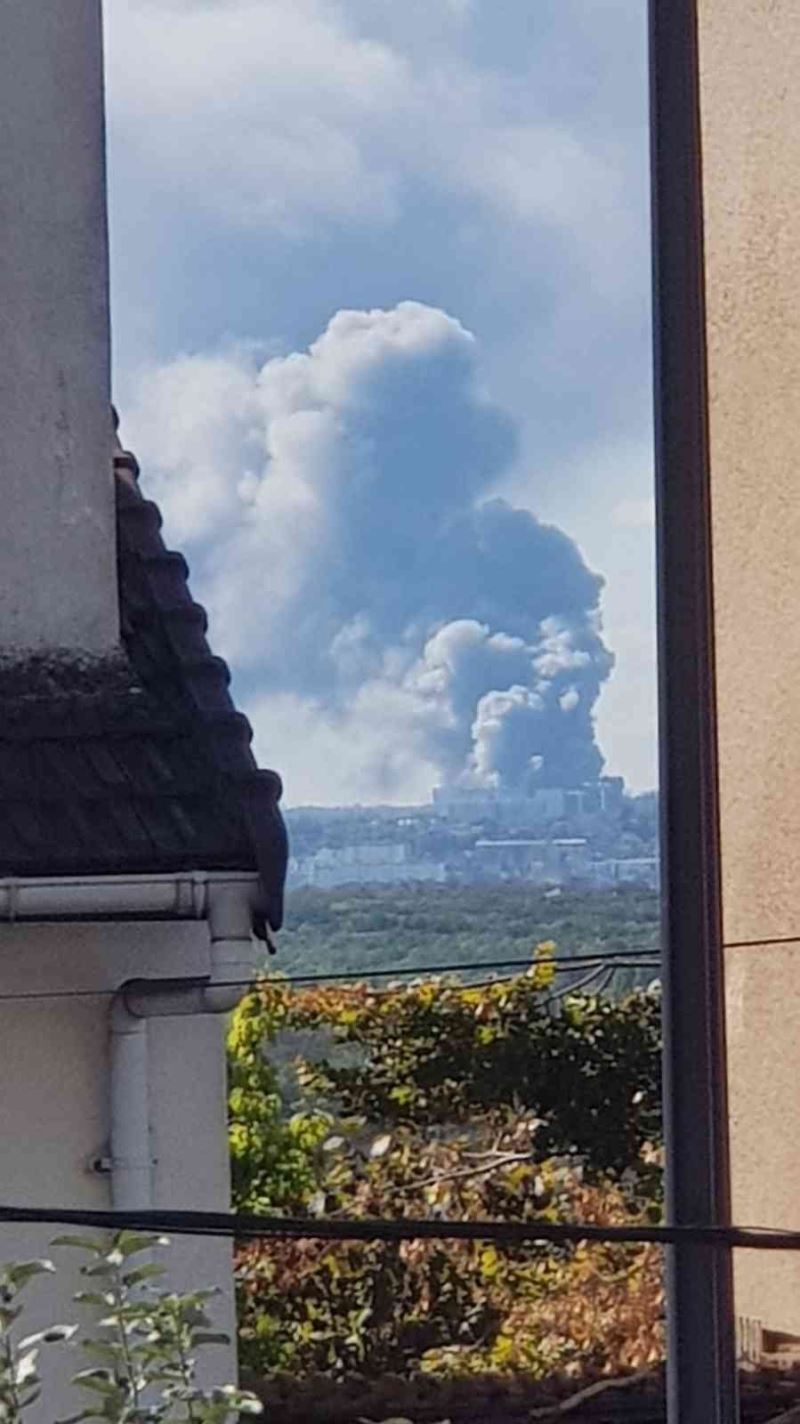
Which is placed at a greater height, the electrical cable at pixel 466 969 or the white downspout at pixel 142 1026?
the electrical cable at pixel 466 969

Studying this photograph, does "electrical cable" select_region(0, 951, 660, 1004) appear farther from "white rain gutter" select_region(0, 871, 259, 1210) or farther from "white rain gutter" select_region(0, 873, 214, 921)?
"white rain gutter" select_region(0, 873, 214, 921)

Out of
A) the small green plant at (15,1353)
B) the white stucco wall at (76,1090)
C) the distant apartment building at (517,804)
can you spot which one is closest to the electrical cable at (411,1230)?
the small green plant at (15,1353)

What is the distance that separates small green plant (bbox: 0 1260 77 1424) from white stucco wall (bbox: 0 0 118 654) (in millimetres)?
799

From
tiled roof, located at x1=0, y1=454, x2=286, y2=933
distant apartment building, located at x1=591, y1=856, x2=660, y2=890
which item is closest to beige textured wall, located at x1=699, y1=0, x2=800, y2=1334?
distant apartment building, located at x1=591, y1=856, x2=660, y2=890

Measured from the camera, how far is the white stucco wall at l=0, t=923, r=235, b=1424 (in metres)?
2.44

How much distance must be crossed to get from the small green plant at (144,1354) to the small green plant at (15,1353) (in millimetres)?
42

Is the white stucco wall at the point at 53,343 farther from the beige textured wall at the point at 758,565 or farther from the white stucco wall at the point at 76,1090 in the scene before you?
the beige textured wall at the point at 758,565

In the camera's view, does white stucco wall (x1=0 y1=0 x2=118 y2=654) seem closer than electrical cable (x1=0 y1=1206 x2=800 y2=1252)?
No

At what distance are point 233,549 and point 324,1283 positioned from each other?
114cm

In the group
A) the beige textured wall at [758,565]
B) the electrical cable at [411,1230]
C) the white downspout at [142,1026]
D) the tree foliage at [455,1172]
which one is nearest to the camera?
the electrical cable at [411,1230]

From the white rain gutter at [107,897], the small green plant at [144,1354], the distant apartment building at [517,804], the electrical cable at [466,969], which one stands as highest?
the distant apartment building at [517,804]

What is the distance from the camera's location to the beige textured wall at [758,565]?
2309 mm

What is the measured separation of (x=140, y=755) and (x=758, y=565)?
0.76 meters

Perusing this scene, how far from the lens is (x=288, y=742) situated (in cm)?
256
